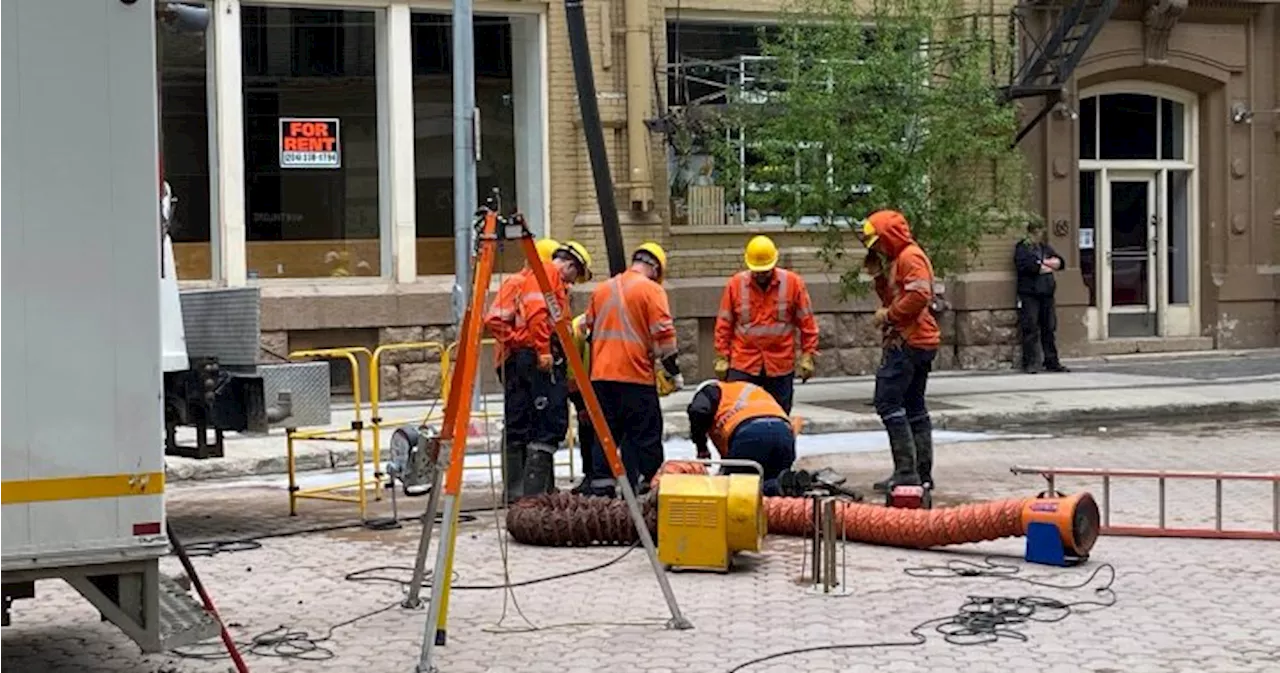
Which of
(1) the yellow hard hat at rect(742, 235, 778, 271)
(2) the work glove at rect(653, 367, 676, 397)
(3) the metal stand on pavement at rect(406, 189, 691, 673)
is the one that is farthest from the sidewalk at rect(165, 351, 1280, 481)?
(3) the metal stand on pavement at rect(406, 189, 691, 673)

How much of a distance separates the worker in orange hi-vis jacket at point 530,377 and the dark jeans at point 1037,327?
1115cm

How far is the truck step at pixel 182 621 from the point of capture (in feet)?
19.4

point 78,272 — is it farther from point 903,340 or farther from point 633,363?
point 903,340

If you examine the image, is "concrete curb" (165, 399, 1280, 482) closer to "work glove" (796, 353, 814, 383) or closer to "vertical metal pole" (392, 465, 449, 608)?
"work glove" (796, 353, 814, 383)

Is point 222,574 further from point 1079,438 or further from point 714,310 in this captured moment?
point 714,310

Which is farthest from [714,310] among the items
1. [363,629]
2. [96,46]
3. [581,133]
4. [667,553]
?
[96,46]

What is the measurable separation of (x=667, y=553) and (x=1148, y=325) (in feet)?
53.3

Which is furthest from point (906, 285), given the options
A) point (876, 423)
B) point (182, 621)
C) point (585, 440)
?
point (182, 621)

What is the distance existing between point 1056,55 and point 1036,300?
293 cm

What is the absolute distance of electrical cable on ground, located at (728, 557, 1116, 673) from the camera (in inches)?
285

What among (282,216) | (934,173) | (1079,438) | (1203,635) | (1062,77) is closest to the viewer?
(1203,635)

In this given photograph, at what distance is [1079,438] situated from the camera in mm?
15570

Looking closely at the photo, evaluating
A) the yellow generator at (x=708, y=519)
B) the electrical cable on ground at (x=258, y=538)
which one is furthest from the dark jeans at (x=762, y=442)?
the electrical cable on ground at (x=258, y=538)

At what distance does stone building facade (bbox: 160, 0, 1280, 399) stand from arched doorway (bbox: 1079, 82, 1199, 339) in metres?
0.04
